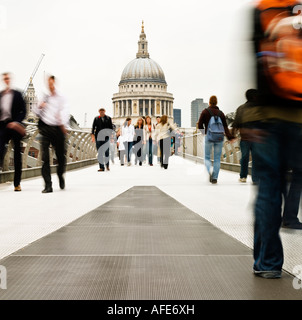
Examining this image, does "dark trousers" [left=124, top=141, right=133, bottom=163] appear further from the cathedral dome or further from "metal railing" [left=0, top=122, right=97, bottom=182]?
the cathedral dome

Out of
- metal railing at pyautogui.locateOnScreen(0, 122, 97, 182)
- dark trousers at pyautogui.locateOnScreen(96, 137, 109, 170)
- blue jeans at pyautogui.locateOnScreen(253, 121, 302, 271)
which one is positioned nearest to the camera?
blue jeans at pyautogui.locateOnScreen(253, 121, 302, 271)

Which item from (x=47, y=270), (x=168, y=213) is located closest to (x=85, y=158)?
(x=168, y=213)

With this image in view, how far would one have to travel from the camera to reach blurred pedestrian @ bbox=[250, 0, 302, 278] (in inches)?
123

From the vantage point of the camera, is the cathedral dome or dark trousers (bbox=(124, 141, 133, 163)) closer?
dark trousers (bbox=(124, 141, 133, 163))

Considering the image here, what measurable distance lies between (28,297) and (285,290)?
4.46ft

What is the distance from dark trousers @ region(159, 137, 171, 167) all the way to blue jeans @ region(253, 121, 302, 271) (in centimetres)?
1386

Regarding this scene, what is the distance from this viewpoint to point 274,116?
322cm

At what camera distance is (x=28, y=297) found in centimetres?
306

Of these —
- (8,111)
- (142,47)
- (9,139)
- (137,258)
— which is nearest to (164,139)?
(9,139)

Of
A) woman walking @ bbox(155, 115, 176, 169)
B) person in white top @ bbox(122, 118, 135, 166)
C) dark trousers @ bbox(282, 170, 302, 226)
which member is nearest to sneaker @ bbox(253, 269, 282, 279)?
dark trousers @ bbox(282, 170, 302, 226)

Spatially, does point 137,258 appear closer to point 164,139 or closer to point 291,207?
point 291,207

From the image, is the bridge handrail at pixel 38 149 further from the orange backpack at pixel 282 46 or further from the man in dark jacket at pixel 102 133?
the orange backpack at pixel 282 46

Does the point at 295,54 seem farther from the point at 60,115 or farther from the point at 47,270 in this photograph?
the point at 60,115
